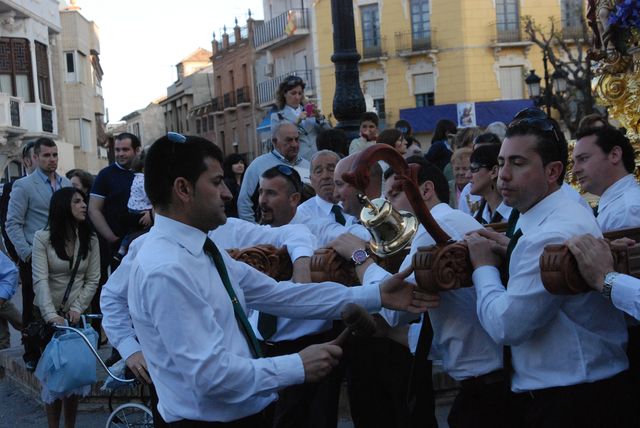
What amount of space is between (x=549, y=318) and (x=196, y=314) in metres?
1.36

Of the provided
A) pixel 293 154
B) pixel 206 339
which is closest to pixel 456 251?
pixel 206 339

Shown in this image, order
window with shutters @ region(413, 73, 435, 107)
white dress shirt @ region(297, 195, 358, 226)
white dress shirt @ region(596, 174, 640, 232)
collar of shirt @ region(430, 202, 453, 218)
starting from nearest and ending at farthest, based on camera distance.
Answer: collar of shirt @ region(430, 202, 453, 218), white dress shirt @ region(596, 174, 640, 232), white dress shirt @ region(297, 195, 358, 226), window with shutters @ region(413, 73, 435, 107)

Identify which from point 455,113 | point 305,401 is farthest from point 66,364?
point 455,113

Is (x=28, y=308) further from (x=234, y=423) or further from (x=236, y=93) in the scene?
(x=236, y=93)

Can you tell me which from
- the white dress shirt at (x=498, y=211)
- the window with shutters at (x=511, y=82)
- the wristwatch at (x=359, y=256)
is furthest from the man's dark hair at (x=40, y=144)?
the window with shutters at (x=511, y=82)

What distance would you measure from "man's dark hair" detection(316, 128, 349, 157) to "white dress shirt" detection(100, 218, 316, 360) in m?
2.99

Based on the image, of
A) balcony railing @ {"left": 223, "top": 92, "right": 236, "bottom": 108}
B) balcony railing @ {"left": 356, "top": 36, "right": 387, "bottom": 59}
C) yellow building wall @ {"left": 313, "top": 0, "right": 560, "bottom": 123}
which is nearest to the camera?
yellow building wall @ {"left": 313, "top": 0, "right": 560, "bottom": 123}

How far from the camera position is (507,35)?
4719 cm

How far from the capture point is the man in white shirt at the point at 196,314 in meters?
3.68

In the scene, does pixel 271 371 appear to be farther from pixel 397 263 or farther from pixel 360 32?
pixel 360 32

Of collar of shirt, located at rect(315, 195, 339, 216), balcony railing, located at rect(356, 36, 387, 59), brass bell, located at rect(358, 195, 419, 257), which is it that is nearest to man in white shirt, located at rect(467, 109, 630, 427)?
brass bell, located at rect(358, 195, 419, 257)

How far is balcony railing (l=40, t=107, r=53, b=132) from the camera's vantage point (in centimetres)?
3709

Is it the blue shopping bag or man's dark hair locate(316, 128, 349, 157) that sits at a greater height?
man's dark hair locate(316, 128, 349, 157)

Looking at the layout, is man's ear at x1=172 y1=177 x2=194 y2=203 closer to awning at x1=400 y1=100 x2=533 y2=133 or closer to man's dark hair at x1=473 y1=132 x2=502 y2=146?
man's dark hair at x1=473 y1=132 x2=502 y2=146
